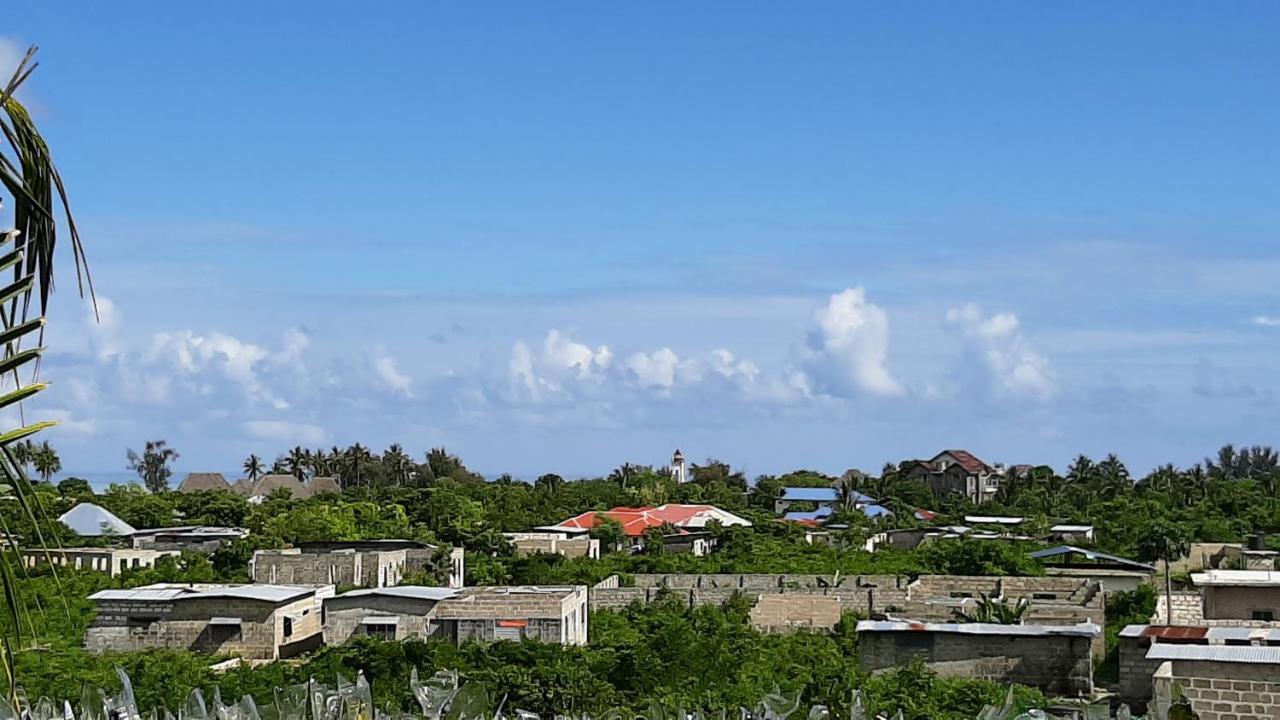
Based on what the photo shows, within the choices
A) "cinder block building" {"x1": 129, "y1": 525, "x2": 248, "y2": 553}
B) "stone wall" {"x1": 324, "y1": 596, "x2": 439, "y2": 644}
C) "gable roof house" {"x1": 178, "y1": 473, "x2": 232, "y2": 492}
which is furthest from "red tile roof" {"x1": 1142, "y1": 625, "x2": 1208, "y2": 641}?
"gable roof house" {"x1": 178, "y1": 473, "x2": 232, "y2": 492}

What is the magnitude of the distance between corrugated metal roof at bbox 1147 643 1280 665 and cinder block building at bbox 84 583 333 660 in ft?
35.6

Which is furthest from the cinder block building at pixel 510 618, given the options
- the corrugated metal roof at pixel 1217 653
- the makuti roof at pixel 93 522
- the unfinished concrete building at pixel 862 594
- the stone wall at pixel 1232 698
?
the makuti roof at pixel 93 522

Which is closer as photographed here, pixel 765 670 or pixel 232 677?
pixel 232 677

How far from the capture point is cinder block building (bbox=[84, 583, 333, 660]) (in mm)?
17266

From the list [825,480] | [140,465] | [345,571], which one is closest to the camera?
[345,571]

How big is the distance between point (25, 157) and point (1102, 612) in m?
16.6

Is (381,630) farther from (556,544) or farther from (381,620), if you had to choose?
(556,544)

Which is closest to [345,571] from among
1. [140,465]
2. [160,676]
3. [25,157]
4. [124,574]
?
[124,574]

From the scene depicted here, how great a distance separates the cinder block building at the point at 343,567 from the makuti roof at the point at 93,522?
6669 millimetres

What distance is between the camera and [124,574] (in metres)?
22.3

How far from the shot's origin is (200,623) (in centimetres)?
1733

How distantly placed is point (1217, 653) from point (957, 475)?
36796 millimetres

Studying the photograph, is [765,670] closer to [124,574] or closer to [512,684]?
[512,684]

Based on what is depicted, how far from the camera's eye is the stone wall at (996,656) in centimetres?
1388
